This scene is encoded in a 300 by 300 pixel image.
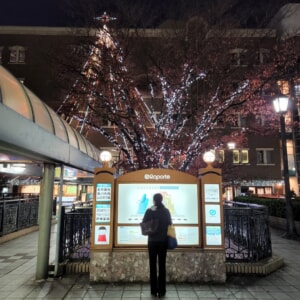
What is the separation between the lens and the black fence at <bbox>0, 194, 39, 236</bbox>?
11844 millimetres

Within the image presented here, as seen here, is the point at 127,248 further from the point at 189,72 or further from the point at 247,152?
the point at 247,152

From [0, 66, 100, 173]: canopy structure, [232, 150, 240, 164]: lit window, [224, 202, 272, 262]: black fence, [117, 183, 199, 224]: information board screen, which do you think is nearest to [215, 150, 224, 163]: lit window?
[232, 150, 240, 164]: lit window

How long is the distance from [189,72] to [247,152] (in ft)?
72.3

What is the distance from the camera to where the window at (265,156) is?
31938 millimetres

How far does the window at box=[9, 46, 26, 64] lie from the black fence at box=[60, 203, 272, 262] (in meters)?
27.9

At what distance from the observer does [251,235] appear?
7.41 metres

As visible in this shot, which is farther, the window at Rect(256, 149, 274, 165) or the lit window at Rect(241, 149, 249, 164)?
the window at Rect(256, 149, 274, 165)

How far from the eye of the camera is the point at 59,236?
23.5ft

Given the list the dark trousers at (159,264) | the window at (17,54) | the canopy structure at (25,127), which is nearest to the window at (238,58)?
the canopy structure at (25,127)

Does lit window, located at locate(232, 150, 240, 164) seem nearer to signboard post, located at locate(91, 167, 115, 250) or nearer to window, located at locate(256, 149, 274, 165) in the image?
window, located at locate(256, 149, 274, 165)

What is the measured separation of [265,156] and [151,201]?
27.9m

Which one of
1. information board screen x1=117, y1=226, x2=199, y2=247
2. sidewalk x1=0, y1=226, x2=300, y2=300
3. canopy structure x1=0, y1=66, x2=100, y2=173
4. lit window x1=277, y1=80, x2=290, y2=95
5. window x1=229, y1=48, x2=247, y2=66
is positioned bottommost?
sidewalk x1=0, y1=226, x2=300, y2=300

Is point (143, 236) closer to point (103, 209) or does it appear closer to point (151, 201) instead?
point (151, 201)

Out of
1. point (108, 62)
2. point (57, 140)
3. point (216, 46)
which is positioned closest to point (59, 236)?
point (57, 140)
